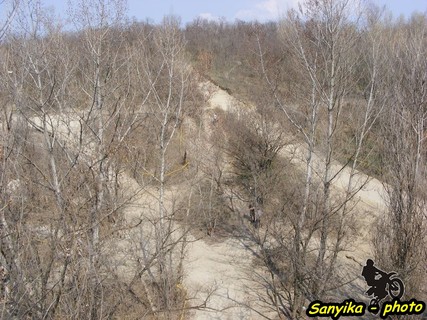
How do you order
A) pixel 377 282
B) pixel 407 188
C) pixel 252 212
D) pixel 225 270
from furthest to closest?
pixel 252 212 → pixel 225 270 → pixel 377 282 → pixel 407 188

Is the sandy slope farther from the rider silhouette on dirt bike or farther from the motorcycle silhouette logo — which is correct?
the motorcycle silhouette logo

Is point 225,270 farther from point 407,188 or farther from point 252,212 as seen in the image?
point 407,188

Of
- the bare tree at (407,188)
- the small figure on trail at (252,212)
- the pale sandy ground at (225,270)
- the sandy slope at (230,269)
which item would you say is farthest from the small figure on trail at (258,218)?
the bare tree at (407,188)

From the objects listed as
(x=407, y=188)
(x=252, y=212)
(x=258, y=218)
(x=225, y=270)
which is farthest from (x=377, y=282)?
(x=252, y=212)

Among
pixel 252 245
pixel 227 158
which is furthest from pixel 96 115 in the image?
pixel 227 158

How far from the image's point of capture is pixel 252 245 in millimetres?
15172

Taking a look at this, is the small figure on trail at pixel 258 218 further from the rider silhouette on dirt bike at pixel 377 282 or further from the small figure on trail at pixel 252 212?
the rider silhouette on dirt bike at pixel 377 282

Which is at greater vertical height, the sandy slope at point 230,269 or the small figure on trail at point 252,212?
the small figure on trail at point 252,212

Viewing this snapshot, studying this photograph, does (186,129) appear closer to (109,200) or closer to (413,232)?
(109,200)

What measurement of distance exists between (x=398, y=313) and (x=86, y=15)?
986cm

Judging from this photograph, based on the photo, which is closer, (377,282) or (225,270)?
(377,282)

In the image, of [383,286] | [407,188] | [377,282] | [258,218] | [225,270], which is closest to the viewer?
[407,188]

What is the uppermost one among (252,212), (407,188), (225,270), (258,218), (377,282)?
(252,212)

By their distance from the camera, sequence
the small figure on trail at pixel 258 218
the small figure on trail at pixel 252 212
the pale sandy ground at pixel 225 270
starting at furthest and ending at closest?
1. the small figure on trail at pixel 252 212
2. the small figure on trail at pixel 258 218
3. the pale sandy ground at pixel 225 270
